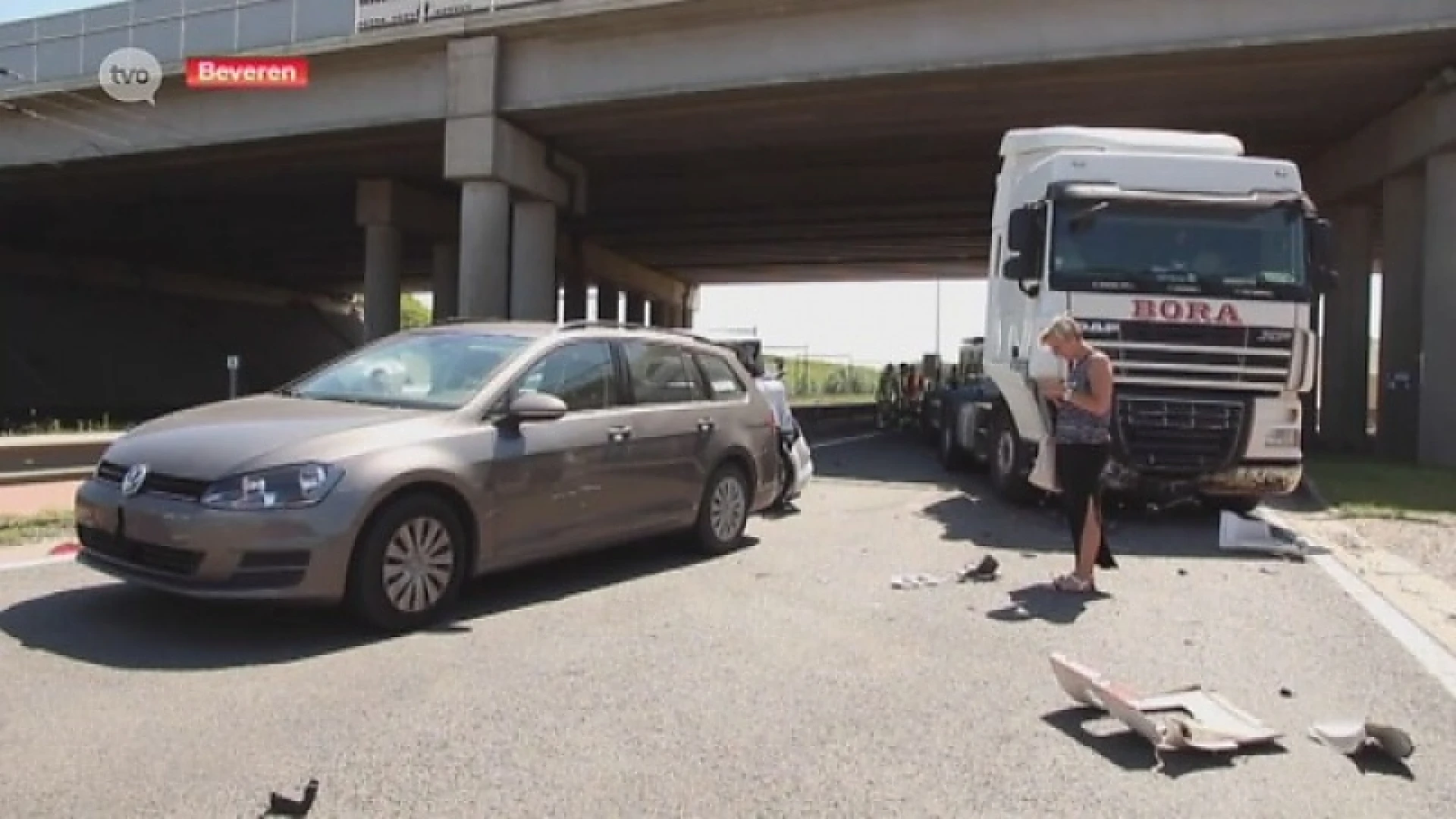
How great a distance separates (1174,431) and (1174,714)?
18.8ft

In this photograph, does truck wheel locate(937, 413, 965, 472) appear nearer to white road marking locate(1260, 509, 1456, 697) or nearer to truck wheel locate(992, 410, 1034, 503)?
truck wheel locate(992, 410, 1034, 503)

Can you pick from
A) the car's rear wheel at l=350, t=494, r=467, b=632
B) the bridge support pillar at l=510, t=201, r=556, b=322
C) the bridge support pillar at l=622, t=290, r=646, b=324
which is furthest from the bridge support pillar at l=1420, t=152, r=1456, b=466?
the bridge support pillar at l=622, t=290, r=646, b=324

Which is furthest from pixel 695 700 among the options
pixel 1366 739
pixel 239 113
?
pixel 239 113

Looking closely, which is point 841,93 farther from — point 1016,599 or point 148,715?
point 148,715

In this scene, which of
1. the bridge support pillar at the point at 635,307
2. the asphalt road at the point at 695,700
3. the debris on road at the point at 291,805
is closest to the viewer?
the debris on road at the point at 291,805

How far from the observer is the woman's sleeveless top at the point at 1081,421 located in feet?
23.9

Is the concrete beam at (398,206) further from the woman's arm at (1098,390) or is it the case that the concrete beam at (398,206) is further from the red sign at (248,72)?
the woman's arm at (1098,390)

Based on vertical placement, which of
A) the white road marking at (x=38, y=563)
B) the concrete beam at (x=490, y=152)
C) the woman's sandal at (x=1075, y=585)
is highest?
the concrete beam at (x=490, y=152)

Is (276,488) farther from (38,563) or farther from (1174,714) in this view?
(1174,714)

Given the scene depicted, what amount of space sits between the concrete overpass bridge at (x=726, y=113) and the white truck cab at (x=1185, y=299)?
7902 mm

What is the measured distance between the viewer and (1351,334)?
24.0 meters

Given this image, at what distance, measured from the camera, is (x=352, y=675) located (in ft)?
16.6

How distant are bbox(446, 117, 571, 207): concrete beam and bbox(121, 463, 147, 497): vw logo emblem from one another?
668 inches

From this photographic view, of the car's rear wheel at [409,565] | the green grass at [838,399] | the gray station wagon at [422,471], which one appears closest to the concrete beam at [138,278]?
the green grass at [838,399]
